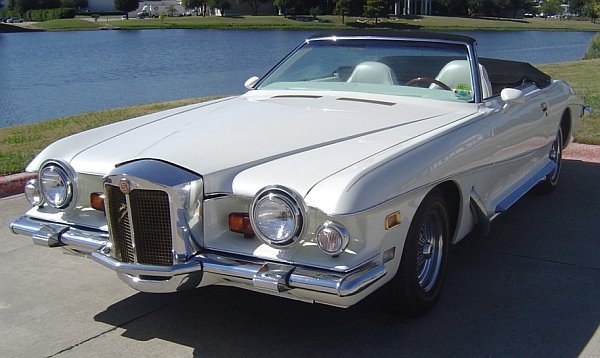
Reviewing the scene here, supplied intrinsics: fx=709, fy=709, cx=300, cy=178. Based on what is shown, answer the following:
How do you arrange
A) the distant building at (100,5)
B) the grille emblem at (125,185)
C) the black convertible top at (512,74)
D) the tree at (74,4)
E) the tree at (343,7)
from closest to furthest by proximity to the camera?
the grille emblem at (125,185)
the black convertible top at (512,74)
the tree at (343,7)
the tree at (74,4)
the distant building at (100,5)

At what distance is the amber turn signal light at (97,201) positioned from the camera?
12.8 feet

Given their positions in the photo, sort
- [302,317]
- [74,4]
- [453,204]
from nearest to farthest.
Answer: [302,317], [453,204], [74,4]

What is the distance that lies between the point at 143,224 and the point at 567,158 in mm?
6084

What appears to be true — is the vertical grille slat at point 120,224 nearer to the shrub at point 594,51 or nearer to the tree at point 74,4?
the shrub at point 594,51

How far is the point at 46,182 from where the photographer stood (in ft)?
13.1

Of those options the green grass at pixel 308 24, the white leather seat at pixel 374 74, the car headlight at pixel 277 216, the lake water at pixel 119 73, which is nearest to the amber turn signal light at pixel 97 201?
the car headlight at pixel 277 216

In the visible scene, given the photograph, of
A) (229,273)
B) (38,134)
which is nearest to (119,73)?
(38,134)

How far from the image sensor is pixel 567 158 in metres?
8.17

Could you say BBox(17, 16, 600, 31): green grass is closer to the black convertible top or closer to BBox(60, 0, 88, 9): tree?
BBox(60, 0, 88, 9): tree

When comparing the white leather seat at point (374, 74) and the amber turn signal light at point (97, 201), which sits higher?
the white leather seat at point (374, 74)

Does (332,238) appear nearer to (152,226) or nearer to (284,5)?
(152,226)

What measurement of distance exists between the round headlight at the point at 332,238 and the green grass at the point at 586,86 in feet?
21.0

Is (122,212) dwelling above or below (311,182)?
below

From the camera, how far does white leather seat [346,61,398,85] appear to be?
5.19 m
